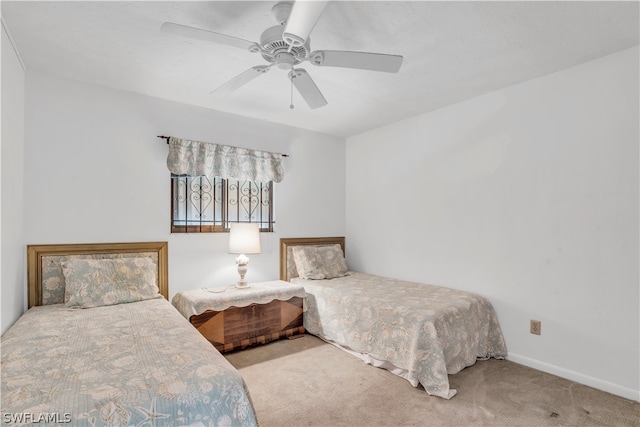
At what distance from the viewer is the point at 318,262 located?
3842 mm

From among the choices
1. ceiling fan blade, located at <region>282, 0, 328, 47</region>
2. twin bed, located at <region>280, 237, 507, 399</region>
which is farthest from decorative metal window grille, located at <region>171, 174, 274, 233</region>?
ceiling fan blade, located at <region>282, 0, 328, 47</region>

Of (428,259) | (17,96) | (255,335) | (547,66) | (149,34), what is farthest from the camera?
(428,259)

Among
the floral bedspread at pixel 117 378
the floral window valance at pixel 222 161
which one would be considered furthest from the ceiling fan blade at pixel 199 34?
the floral window valance at pixel 222 161

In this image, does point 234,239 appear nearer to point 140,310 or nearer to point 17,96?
point 140,310

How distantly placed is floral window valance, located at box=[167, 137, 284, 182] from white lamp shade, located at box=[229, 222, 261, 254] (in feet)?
1.90

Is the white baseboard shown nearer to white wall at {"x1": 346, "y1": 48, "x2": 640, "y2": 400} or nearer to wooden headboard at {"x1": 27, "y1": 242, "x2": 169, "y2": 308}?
white wall at {"x1": 346, "y1": 48, "x2": 640, "y2": 400}

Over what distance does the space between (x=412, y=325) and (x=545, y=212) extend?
1415 mm

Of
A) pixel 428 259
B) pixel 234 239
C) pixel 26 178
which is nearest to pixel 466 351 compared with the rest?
pixel 428 259

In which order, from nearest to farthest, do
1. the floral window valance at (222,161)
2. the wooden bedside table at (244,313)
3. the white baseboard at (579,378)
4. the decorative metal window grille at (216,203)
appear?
1. the white baseboard at (579,378)
2. the wooden bedside table at (244,313)
3. the floral window valance at (222,161)
4. the decorative metal window grille at (216,203)

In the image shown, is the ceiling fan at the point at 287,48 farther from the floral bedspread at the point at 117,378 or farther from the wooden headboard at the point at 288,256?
the wooden headboard at the point at 288,256

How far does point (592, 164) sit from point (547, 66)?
0.81 meters

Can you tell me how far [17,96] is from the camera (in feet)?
7.67

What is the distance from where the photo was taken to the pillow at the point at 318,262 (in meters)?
3.78

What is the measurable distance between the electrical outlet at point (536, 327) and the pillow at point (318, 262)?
6.37 feet
